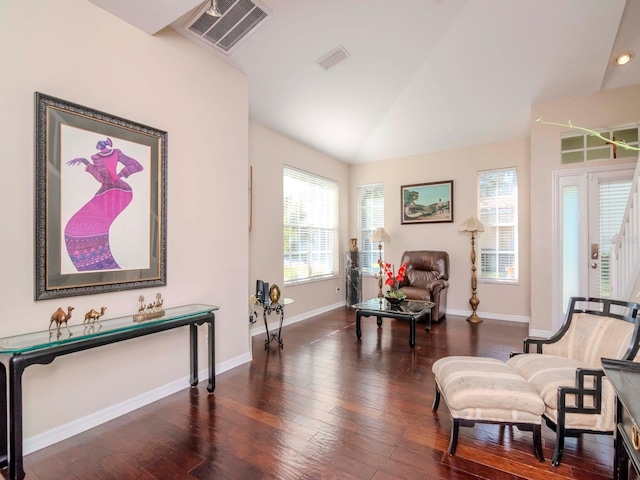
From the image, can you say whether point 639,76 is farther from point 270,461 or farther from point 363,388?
point 270,461

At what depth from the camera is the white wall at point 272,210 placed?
448cm

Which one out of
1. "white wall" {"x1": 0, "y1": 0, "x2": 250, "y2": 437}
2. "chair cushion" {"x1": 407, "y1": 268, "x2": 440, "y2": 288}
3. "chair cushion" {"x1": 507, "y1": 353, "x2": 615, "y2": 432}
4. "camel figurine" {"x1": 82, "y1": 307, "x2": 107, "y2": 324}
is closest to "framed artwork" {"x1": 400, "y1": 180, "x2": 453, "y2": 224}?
"chair cushion" {"x1": 407, "y1": 268, "x2": 440, "y2": 288}

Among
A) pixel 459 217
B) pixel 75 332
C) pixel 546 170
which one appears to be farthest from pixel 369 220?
pixel 75 332

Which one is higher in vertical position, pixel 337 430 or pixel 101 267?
pixel 101 267

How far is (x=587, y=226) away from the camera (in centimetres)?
411

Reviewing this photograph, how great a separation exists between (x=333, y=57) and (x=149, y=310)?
3278 millimetres

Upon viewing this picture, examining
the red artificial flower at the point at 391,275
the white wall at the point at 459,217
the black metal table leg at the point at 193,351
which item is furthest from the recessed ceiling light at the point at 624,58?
the black metal table leg at the point at 193,351

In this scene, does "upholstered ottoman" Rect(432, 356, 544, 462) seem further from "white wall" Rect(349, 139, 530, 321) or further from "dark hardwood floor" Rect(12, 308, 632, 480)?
"white wall" Rect(349, 139, 530, 321)

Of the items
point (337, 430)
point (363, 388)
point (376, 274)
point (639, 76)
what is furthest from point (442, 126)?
point (337, 430)

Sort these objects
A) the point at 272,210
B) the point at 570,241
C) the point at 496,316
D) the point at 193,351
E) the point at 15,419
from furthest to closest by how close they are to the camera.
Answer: the point at 496,316, the point at 272,210, the point at 570,241, the point at 193,351, the point at 15,419

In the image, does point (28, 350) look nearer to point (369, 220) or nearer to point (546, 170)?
point (546, 170)

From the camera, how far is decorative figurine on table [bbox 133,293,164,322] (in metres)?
2.34

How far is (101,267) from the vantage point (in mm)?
2316

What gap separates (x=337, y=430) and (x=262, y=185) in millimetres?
3320
